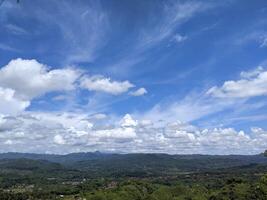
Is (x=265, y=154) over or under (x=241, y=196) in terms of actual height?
over

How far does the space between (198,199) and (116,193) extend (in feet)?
157

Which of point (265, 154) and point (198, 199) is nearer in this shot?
point (265, 154)

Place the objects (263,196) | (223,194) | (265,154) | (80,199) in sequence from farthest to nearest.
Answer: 1. (80,199)
2. (223,194)
3. (263,196)
4. (265,154)

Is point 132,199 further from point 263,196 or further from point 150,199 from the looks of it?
point 263,196

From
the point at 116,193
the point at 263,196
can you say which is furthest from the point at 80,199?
the point at 263,196

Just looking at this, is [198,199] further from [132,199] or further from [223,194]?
[132,199]

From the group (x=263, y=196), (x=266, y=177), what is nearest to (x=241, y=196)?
(x=263, y=196)

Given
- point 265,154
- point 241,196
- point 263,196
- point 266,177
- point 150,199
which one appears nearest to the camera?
point 265,154

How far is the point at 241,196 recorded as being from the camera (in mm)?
112688

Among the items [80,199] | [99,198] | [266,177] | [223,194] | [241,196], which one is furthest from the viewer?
[80,199]

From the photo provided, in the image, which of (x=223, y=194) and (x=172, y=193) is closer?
(x=223, y=194)

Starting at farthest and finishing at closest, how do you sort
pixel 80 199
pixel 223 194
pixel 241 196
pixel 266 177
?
1. pixel 80 199
2. pixel 223 194
3. pixel 241 196
4. pixel 266 177

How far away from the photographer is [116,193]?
182 metres

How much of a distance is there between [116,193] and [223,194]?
216ft
